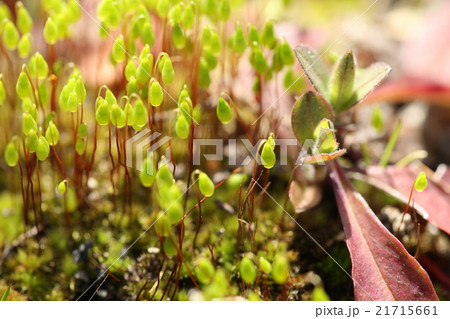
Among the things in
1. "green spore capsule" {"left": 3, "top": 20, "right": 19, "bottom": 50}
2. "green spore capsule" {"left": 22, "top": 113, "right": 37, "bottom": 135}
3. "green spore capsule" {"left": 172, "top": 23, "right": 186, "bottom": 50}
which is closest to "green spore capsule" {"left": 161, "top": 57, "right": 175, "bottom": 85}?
"green spore capsule" {"left": 172, "top": 23, "right": 186, "bottom": 50}

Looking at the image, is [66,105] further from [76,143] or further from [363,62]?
[363,62]

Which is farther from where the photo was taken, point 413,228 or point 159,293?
point 413,228

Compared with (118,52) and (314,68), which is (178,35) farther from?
(314,68)

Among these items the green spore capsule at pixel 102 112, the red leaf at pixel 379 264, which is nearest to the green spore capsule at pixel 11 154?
the green spore capsule at pixel 102 112

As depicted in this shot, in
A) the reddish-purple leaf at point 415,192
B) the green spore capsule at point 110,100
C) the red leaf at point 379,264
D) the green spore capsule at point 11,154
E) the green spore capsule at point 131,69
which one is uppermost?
the green spore capsule at point 131,69

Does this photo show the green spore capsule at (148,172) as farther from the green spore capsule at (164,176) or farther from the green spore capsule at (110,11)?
the green spore capsule at (110,11)

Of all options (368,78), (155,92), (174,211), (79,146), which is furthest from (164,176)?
(368,78)
